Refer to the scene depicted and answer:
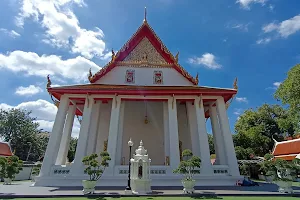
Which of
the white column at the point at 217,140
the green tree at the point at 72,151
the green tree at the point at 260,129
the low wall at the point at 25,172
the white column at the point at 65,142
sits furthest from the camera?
the green tree at the point at 72,151

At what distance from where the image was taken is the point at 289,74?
50.9 ft

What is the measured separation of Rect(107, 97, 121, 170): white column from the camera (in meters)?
10.8

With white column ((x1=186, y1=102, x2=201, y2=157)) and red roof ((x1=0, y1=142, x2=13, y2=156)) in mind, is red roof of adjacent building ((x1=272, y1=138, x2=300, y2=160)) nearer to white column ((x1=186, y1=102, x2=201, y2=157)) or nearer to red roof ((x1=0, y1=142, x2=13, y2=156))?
white column ((x1=186, y1=102, x2=201, y2=157))

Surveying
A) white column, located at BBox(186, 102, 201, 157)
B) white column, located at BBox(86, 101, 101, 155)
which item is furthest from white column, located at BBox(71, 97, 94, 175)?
white column, located at BBox(186, 102, 201, 157)

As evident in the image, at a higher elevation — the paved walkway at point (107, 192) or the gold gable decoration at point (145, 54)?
the gold gable decoration at point (145, 54)

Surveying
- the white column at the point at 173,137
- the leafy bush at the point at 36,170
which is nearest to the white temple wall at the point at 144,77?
the white column at the point at 173,137

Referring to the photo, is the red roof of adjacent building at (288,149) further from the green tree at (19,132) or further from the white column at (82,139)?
the green tree at (19,132)

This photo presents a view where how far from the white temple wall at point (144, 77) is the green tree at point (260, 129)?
1148cm

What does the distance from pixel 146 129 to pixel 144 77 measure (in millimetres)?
3428

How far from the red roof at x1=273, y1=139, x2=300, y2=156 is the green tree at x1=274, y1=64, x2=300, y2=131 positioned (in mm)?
2977

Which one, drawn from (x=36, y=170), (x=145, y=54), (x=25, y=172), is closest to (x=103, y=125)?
(x=145, y=54)

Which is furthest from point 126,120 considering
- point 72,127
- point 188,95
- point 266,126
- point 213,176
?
point 266,126

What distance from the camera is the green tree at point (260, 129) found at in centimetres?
2294

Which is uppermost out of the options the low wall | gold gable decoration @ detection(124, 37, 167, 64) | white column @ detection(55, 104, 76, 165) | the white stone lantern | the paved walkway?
gold gable decoration @ detection(124, 37, 167, 64)
